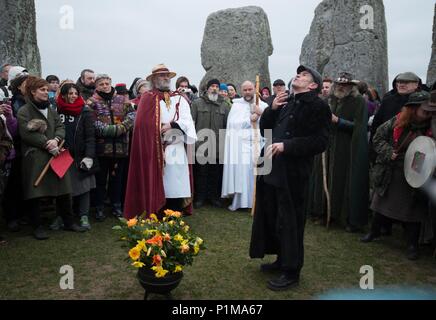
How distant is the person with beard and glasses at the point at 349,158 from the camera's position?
5.20m

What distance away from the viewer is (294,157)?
3461mm

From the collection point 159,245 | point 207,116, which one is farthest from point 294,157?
point 207,116

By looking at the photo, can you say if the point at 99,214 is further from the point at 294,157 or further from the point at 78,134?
the point at 294,157

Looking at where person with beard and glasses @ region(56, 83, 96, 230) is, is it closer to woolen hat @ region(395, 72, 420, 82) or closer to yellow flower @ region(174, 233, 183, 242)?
yellow flower @ region(174, 233, 183, 242)

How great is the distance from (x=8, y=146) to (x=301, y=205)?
3312 mm

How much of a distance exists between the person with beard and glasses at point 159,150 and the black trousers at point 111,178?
0.49 metres

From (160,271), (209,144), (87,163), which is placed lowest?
(160,271)

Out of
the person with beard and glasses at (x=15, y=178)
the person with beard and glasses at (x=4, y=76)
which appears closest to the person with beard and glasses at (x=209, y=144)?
the person with beard and glasses at (x=15, y=178)

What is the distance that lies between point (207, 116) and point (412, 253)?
367 cm

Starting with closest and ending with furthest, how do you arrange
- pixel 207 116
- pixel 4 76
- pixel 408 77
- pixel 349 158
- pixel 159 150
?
pixel 408 77 → pixel 159 150 → pixel 349 158 → pixel 4 76 → pixel 207 116

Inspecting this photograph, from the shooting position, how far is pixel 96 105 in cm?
526

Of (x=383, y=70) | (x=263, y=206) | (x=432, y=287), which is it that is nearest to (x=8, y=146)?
(x=263, y=206)

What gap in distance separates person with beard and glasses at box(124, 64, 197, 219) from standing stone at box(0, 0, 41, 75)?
385 cm

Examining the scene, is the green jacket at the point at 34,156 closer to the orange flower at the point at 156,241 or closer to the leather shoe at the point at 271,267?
the orange flower at the point at 156,241
